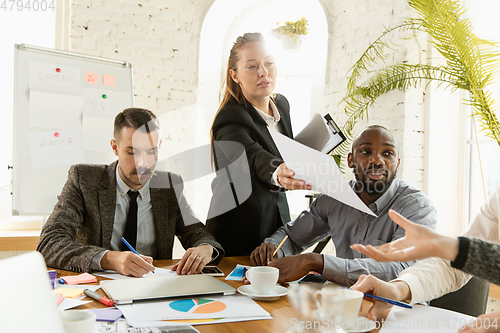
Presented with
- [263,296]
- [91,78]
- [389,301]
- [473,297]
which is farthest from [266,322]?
[91,78]

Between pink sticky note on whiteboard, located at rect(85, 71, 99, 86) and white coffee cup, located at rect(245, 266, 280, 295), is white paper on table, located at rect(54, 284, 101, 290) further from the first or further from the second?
pink sticky note on whiteboard, located at rect(85, 71, 99, 86)

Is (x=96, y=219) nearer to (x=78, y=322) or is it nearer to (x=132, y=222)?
(x=132, y=222)

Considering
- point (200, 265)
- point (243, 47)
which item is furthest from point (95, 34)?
point (200, 265)

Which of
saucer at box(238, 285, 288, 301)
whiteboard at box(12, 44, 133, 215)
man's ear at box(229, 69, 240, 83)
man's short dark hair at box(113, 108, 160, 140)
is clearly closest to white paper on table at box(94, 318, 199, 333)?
saucer at box(238, 285, 288, 301)

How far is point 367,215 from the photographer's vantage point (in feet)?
4.42

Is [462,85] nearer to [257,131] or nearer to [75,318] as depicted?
[257,131]

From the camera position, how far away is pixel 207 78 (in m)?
2.71

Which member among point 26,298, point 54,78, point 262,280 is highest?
point 54,78

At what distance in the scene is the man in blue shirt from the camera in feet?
4.10

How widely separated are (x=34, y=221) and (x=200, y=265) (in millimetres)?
2070

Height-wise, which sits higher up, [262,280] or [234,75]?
[234,75]

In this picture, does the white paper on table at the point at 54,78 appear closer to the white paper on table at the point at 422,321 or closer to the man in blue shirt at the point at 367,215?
the man in blue shirt at the point at 367,215

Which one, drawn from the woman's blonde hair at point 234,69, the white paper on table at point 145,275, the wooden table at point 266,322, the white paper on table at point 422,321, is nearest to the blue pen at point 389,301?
the white paper on table at point 422,321

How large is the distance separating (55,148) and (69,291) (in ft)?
4.64
